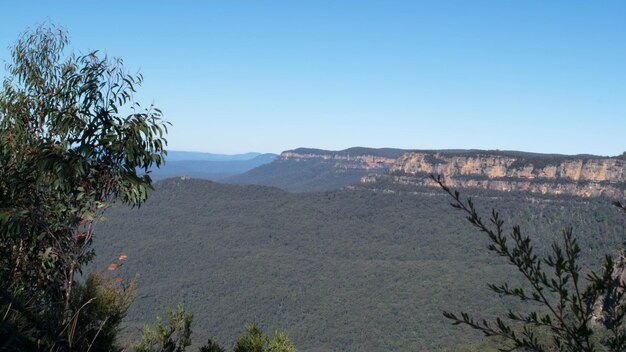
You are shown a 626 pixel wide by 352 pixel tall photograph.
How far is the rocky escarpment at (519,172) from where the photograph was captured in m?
87.6

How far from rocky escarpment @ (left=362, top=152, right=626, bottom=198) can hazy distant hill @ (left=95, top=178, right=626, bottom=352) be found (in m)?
2.81

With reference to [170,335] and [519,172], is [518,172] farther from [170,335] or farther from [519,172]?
[170,335]

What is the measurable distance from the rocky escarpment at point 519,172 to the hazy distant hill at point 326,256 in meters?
2.81

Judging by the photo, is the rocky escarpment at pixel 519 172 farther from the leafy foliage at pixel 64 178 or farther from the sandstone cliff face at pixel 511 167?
the leafy foliage at pixel 64 178

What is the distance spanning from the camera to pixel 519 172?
100875 mm

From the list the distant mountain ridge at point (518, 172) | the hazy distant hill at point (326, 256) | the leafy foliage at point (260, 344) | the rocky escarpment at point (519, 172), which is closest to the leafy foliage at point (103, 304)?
the leafy foliage at point (260, 344)

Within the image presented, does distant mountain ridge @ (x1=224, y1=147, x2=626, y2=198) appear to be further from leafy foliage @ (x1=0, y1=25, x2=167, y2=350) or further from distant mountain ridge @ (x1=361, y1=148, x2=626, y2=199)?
leafy foliage @ (x1=0, y1=25, x2=167, y2=350)

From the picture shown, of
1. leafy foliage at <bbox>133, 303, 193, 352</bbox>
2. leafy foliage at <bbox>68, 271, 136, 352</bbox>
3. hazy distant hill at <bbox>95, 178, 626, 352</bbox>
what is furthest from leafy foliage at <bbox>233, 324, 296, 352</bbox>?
hazy distant hill at <bbox>95, 178, 626, 352</bbox>

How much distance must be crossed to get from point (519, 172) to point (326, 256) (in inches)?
1653

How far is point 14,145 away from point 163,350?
3.80 metres

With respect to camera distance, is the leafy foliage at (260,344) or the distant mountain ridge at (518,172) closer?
the leafy foliage at (260,344)

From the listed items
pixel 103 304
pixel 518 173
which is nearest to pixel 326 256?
pixel 518 173

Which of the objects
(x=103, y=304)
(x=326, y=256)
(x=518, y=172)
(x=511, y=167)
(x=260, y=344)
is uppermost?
(x=511, y=167)

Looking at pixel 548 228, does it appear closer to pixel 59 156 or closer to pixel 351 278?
pixel 351 278
